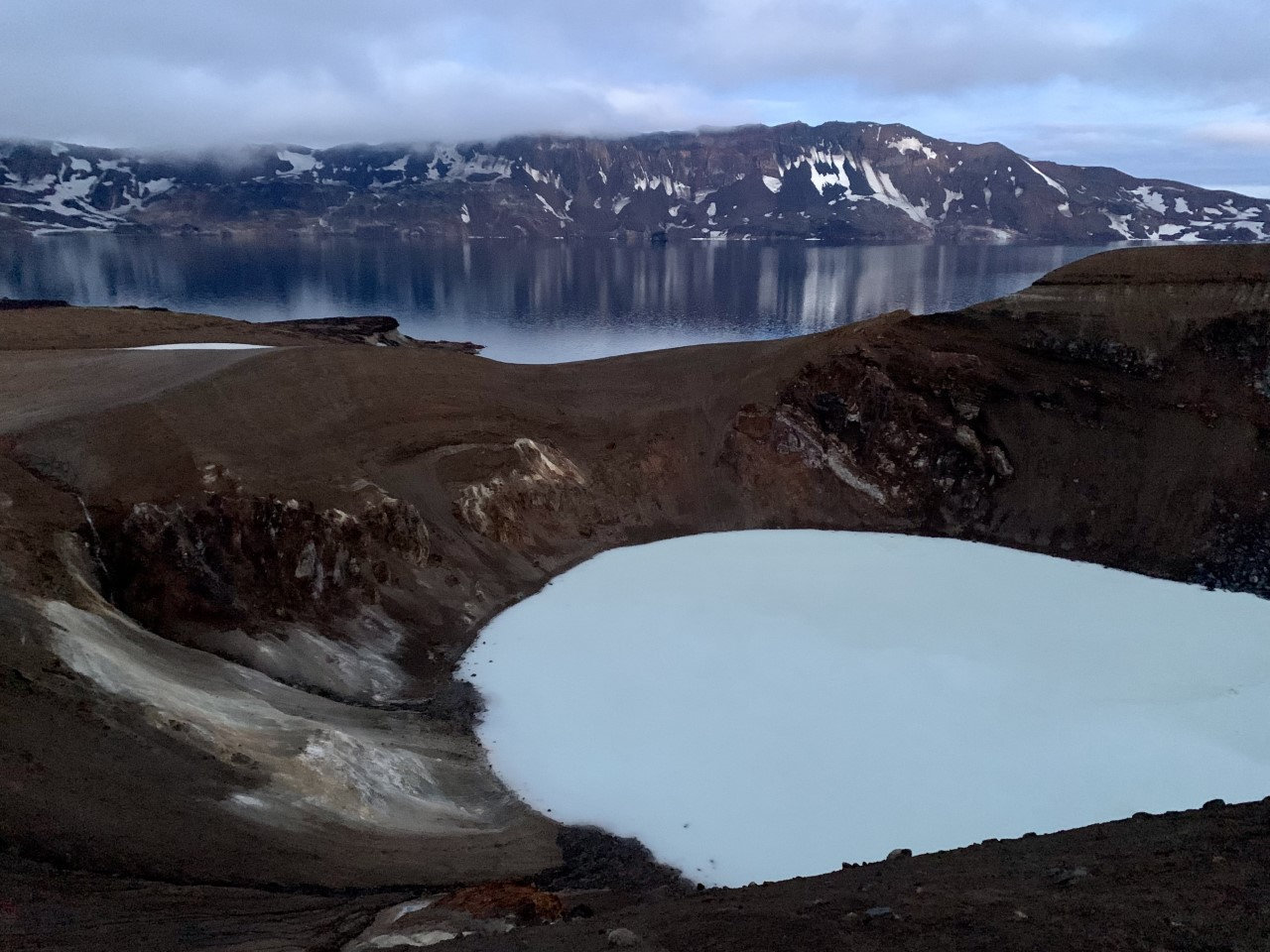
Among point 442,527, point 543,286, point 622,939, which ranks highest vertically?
point 543,286

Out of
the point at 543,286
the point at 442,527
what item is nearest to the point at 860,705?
the point at 442,527

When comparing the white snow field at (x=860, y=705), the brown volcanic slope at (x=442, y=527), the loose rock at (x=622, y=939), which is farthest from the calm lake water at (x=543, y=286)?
the loose rock at (x=622, y=939)

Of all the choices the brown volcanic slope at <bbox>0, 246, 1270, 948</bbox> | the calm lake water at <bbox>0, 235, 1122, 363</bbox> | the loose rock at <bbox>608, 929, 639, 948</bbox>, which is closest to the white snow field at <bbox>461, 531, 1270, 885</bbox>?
the brown volcanic slope at <bbox>0, 246, 1270, 948</bbox>

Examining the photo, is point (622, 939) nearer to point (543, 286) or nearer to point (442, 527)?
point (442, 527)

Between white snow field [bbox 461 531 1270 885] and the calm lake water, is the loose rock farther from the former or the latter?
the calm lake water

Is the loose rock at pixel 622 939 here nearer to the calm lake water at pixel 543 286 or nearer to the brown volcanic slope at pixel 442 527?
the brown volcanic slope at pixel 442 527

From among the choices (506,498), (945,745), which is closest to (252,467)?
(506,498)
